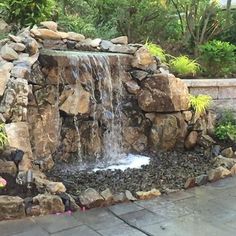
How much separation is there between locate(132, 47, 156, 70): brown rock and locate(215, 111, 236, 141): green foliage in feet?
4.99

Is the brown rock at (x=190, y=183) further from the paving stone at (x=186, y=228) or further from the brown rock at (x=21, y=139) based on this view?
the brown rock at (x=21, y=139)

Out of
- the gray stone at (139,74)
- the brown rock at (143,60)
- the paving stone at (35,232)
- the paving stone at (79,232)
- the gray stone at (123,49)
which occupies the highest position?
the gray stone at (123,49)

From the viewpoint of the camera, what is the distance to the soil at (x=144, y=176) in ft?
16.2

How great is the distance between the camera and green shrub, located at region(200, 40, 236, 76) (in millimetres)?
7875

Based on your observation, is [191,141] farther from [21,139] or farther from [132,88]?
[21,139]

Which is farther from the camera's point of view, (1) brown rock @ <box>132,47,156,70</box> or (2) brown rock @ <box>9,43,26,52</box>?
(1) brown rock @ <box>132,47,156,70</box>

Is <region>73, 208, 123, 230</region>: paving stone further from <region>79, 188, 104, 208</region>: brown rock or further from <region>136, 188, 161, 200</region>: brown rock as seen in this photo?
<region>136, 188, 161, 200</region>: brown rock

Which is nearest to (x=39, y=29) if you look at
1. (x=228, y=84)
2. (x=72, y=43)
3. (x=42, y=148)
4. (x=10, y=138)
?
(x=72, y=43)

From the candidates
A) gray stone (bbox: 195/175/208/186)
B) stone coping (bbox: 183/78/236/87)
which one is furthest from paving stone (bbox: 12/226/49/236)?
stone coping (bbox: 183/78/236/87)

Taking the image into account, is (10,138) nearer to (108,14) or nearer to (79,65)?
(79,65)

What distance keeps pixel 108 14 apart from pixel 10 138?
207 inches

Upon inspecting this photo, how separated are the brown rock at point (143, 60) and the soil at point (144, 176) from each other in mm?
1513

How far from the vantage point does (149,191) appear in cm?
466

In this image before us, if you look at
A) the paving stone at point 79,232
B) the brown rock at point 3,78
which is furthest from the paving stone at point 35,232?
the brown rock at point 3,78
